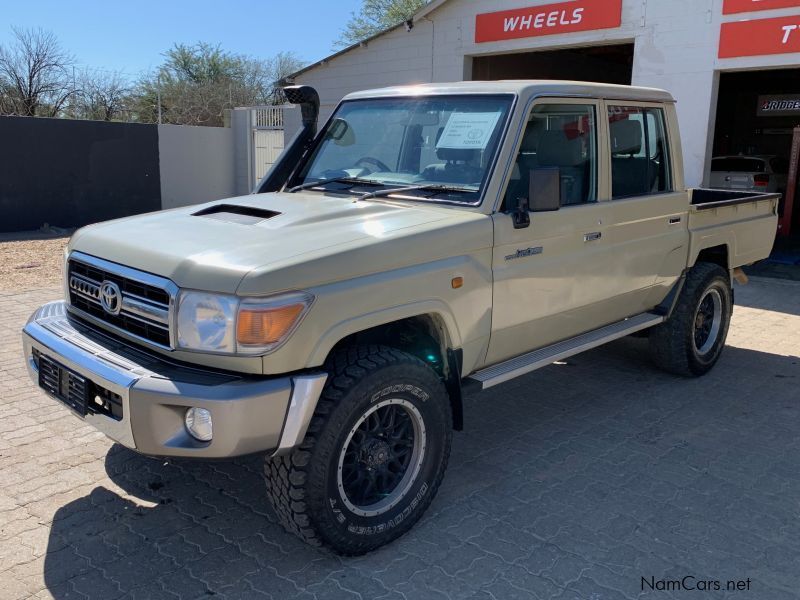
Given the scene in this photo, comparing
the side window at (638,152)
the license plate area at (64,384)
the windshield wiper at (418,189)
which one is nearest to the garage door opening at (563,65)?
the side window at (638,152)

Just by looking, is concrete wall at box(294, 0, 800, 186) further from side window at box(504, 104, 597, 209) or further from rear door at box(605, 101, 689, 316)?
side window at box(504, 104, 597, 209)

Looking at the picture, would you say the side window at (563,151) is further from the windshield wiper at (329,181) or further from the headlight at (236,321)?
the headlight at (236,321)

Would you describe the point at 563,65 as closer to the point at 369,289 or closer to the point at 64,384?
the point at 369,289

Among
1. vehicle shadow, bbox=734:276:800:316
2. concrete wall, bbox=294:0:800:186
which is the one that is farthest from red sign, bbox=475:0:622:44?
vehicle shadow, bbox=734:276:800:316

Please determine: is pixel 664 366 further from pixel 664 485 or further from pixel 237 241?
pixel 237 241

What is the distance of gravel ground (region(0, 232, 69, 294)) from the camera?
9.23 meters

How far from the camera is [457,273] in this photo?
11.5ft

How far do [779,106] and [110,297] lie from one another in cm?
2303

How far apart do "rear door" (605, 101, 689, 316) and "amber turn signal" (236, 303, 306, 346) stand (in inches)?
98.6

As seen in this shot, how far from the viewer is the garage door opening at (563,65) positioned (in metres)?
15.8
